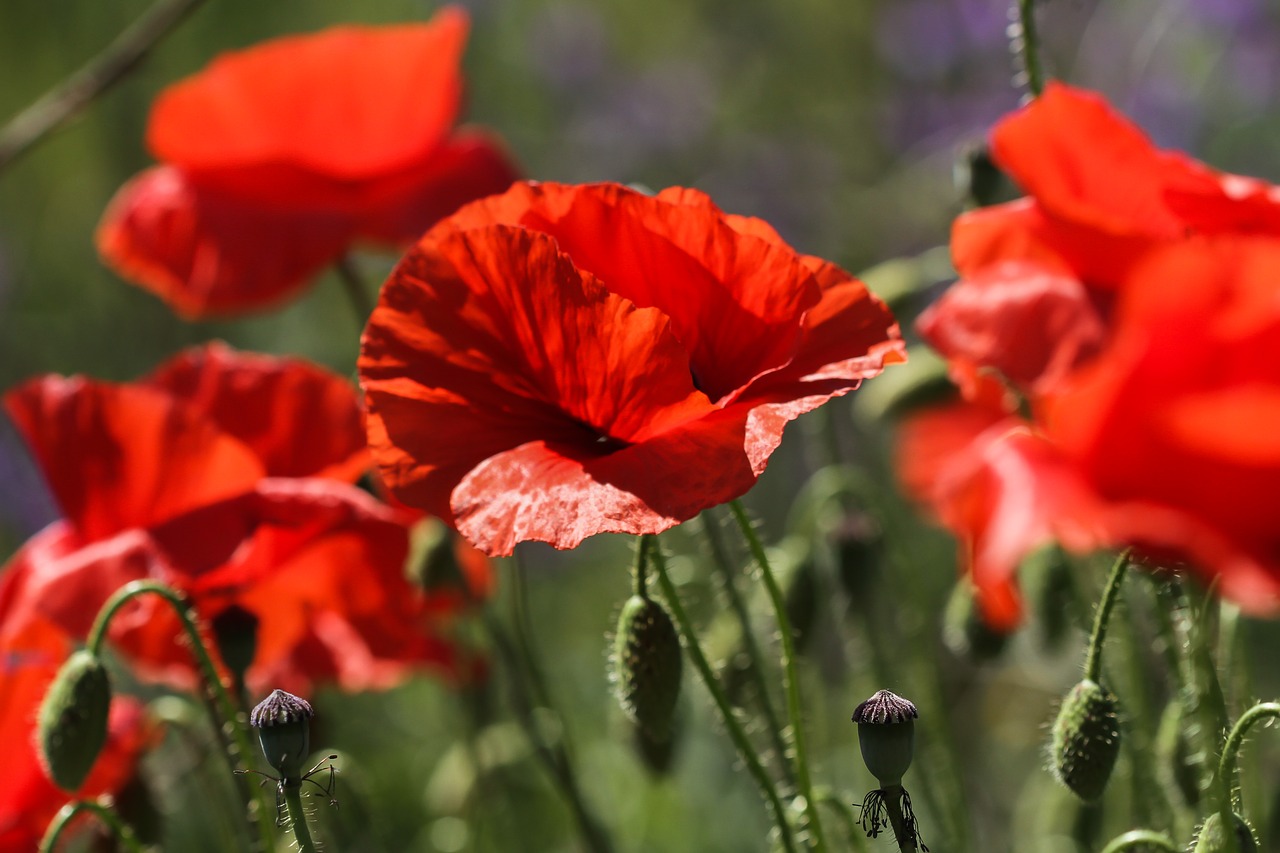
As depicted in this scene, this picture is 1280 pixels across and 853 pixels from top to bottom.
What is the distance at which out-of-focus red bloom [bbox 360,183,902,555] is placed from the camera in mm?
884

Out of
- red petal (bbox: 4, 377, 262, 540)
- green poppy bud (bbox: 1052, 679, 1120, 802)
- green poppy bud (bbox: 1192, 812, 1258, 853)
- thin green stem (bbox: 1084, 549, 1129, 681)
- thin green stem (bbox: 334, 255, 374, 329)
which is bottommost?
green poppy bud (bbox: 1192, 812, 1258, 853)

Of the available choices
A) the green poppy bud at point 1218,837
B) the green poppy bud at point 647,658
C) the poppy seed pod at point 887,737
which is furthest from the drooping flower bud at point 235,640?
the green poppy bud at point 1218,837

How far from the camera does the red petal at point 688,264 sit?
36.7 inches

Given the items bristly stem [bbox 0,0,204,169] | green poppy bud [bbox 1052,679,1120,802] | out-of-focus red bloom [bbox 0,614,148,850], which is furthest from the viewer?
bristly stem [bbox 0,0,204,169]

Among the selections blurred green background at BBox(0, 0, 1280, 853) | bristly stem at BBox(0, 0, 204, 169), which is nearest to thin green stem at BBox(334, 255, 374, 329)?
bristly stem at BBox(0, 0, 204, 169)

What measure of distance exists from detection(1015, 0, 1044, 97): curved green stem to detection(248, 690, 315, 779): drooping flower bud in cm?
69

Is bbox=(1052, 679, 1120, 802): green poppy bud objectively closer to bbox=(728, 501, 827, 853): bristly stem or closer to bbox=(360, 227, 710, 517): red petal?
bbox=(728, 501, 827, 853): bristly stem

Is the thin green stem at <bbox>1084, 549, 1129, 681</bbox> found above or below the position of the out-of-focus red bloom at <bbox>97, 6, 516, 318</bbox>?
below

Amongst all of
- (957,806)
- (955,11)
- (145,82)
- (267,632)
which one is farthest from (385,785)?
(145,82)

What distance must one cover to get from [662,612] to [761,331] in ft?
0.68

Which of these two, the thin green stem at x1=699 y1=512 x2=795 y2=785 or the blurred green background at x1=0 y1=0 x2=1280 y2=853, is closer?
the thin green stem at x1=699 y1=512 x2=795 y2=785

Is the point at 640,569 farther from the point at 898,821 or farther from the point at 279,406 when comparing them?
the point at 279,406

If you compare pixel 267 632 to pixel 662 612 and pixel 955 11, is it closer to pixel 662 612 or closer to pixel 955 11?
pixel 662 612

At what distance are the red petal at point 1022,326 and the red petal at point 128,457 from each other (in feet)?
1.98
